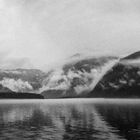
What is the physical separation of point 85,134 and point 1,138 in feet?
68.2

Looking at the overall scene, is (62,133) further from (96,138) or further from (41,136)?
(96,138)

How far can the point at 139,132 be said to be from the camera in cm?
7688

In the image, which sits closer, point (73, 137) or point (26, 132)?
point (73, 137)

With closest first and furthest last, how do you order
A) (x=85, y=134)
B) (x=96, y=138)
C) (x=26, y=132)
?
1. (x=96, y=138)
2. (x=85, y=134)
3. (x=26, y=132)

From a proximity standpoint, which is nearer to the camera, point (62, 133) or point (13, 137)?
point (13, 137)

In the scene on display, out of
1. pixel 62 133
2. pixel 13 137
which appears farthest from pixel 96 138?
pixel 13 137

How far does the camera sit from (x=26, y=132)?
80.3 m

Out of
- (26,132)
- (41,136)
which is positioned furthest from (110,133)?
(26,132)

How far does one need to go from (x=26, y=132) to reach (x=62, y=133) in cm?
1031

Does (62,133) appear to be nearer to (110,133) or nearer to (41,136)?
(41,136)

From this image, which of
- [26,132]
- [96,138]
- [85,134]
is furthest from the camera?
[26,132]

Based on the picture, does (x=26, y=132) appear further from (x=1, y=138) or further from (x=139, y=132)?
(x=139, y=132)

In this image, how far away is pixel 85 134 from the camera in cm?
7469

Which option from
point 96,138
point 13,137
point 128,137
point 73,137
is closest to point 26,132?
point 13,137
